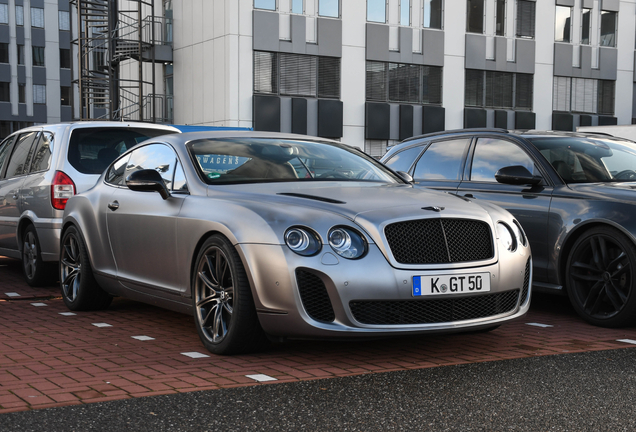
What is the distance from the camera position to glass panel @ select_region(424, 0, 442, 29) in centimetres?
3194

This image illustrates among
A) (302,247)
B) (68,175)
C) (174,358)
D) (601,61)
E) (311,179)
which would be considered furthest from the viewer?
(601,61)

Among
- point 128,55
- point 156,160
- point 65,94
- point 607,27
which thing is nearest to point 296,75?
point 128,55

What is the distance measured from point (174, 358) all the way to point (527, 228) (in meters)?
3.36

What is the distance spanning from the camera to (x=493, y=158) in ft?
25.5

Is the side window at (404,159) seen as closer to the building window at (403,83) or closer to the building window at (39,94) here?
the building window at (403,83)

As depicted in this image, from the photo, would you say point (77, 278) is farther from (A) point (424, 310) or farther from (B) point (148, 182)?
(A) point (424, 310)

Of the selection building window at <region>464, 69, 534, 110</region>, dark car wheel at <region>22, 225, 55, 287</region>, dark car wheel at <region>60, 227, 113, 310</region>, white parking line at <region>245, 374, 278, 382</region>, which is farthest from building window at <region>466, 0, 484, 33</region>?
white parking line at <region>245, 374, 278, 382</region>

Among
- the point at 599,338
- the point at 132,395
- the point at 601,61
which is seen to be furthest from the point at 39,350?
the point at 601,61

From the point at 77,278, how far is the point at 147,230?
4.59 ft

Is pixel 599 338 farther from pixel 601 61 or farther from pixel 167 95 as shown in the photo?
pixel 601 61

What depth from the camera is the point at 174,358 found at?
Answer: 5168 mm

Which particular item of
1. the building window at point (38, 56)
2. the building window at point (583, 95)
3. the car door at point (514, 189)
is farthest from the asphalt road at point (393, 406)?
the building window at point (38, 56)

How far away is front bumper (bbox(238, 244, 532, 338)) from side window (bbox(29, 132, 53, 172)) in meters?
4.34

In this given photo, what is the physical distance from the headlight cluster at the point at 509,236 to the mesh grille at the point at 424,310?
14.0 inches
